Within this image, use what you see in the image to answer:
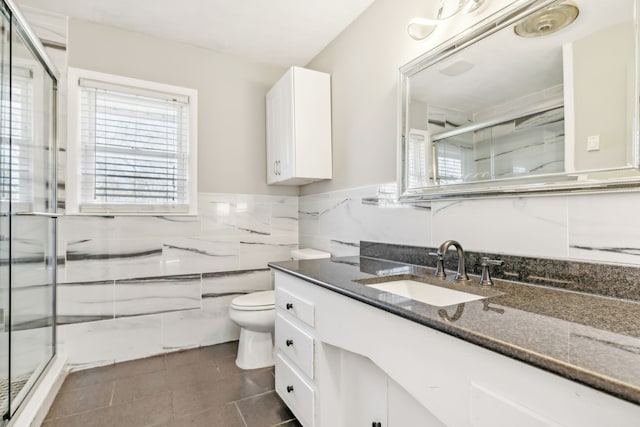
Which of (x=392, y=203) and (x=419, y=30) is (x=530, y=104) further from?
(x=392, y=203)

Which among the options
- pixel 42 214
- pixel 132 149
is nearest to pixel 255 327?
pixel 42 214

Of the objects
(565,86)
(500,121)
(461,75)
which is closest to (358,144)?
(461,75)

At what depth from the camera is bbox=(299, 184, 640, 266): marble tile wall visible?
1.06 m

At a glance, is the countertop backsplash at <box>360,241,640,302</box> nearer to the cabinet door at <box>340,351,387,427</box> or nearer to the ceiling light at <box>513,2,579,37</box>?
the cabinet door at <box>340,351,387,427</box>

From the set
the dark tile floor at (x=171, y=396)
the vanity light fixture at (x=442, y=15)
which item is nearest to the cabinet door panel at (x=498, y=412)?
the dark tile floor at (x=171, y=396)

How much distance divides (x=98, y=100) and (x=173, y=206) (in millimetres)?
901

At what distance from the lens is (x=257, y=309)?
221 centimetres

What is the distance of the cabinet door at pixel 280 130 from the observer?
97.6 inches

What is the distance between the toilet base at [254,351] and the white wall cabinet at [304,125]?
1194mm

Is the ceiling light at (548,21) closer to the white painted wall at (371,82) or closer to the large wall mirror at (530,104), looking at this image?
the large wall mirror at (530,104)

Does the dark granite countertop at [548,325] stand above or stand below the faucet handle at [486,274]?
below

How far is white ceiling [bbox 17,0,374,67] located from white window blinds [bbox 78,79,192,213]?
0.45 metres

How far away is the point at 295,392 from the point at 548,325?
4.04 feet

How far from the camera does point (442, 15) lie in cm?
155
